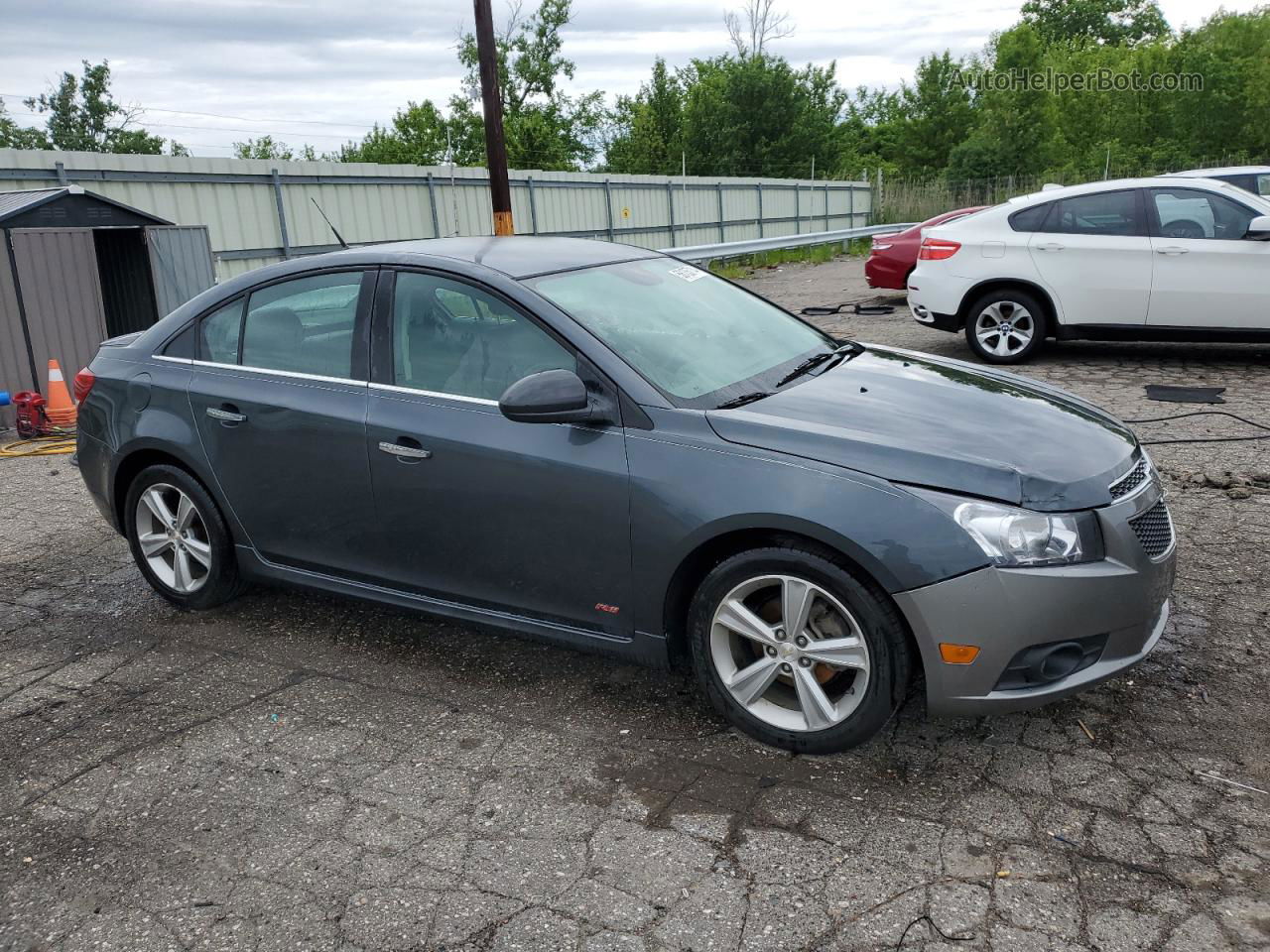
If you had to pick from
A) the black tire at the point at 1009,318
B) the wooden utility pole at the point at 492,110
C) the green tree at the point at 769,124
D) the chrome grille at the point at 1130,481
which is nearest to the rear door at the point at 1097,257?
the black tire at the point at 1009,318

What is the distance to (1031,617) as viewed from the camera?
2979 mm

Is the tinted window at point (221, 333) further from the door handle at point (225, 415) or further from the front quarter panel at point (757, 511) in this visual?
the front quarter panel at point (757, 511)

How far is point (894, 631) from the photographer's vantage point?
3.09 metres

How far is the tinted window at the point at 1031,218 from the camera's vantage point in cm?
918

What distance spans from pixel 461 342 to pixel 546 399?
67cm

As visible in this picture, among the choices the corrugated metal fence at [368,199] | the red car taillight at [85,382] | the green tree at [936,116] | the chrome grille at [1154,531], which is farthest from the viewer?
the green tree at [936,116]

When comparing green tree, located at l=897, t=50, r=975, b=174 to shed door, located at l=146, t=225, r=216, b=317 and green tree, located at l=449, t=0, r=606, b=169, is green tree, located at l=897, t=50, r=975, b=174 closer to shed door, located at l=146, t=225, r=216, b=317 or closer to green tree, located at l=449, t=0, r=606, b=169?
green tree, located at l=449, t=0, r=606, b=169

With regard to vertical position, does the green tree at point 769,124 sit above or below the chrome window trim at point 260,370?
above

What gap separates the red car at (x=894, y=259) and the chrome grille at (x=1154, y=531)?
446 inches

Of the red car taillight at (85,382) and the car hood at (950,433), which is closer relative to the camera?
the car hood at (950,433)

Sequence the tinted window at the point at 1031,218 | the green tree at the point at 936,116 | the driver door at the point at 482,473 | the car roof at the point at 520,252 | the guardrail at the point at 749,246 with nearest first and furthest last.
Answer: the driver door at the point at 482,473 → the car roof at the point at 520,252 → the tinted window at the point at 1031,218 → the guardrail at the point at 749,246 → the green tree at the point at 936,116

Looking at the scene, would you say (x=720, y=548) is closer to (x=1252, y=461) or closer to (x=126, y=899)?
(x=126, y=899)

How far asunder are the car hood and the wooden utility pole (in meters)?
11.7

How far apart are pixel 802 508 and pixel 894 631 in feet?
1.47
